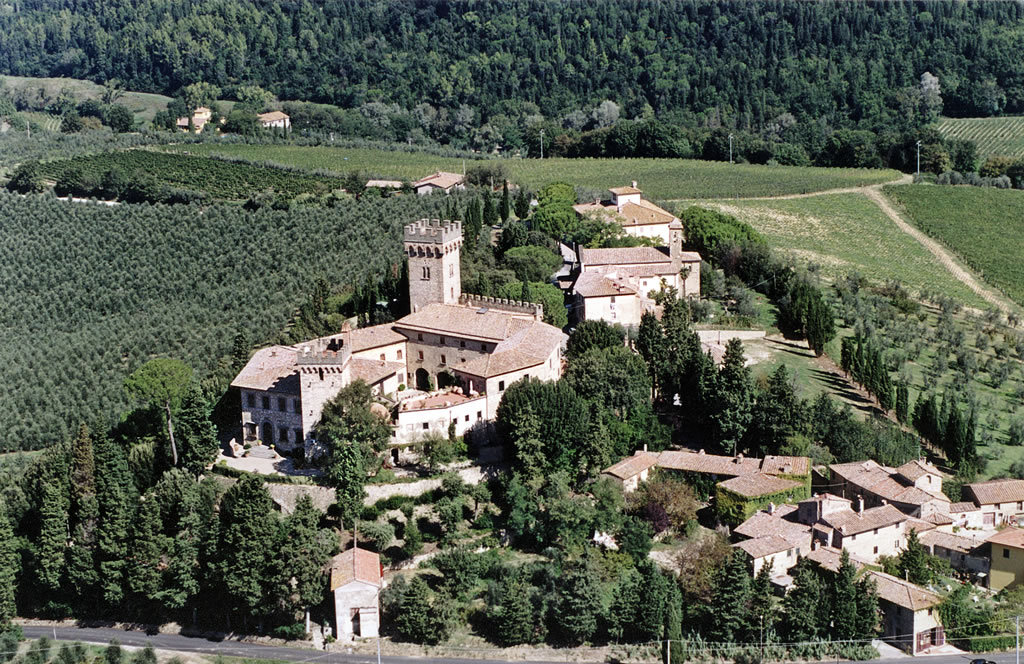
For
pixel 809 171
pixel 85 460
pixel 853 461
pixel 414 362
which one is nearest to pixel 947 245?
pixel 809 171

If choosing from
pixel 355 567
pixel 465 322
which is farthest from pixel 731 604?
pixel 465 322

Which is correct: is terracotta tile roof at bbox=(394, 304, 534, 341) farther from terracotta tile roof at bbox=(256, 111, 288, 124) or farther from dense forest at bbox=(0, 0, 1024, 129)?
dense forest at bbox=(0, 0, 1024, 129)

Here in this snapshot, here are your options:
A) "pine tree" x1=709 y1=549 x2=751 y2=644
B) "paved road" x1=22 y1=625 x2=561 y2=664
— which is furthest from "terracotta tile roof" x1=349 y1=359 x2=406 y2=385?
"pine tree" x1=709 y1=549 x2=751 y2=644

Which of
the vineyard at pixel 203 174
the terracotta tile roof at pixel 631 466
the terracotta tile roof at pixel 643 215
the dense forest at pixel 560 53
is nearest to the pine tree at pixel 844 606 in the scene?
the terracotta tile roof at pixel 631 466

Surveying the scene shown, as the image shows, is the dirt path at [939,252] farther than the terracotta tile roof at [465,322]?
Yes

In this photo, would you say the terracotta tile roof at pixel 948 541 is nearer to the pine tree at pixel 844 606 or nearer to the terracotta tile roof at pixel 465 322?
the pine tree at pixel 844 606
